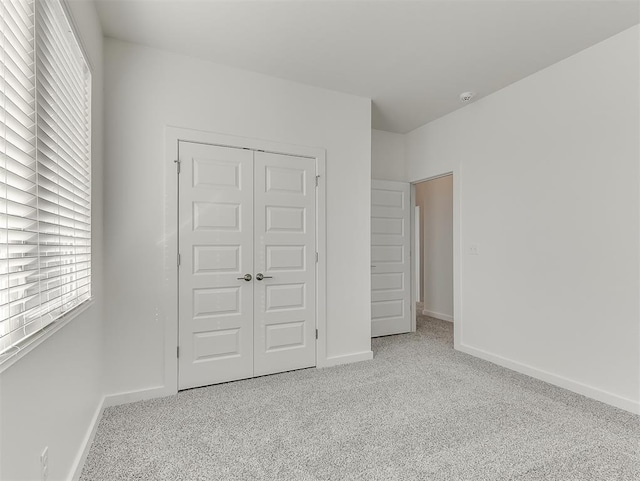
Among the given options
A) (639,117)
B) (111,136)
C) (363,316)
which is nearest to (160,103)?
(111,136)

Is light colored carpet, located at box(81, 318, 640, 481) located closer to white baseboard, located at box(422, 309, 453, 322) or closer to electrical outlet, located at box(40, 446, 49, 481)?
electrical outlet, located at box(40, 446, 49, 481)

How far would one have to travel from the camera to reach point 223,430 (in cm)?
224

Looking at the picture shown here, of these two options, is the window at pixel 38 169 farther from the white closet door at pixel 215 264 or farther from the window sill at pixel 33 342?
the white closet door at pixel 215 264

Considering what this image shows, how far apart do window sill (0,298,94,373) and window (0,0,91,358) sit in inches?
0.7

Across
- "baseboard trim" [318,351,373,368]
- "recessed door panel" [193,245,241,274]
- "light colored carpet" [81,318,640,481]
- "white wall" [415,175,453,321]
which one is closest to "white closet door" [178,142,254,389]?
"recessed door panel" [193,245,241,274]

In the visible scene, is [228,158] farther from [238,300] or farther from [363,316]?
[363,316]

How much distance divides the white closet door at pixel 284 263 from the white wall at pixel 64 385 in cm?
122

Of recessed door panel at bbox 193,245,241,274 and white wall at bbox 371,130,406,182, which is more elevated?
white wall at bbox 371,130,406,182

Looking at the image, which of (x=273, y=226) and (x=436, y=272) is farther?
(x=436, y=272)

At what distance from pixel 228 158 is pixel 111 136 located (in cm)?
88

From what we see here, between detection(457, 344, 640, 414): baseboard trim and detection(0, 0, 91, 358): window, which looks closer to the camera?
detection(0, 0, 91, 358): window

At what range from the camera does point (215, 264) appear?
3.00 m

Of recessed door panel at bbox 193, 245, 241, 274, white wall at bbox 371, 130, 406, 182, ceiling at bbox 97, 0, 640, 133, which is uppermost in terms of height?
ceiling at bbox 97, 0, 640, 133

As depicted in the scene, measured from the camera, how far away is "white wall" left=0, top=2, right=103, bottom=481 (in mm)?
1113
